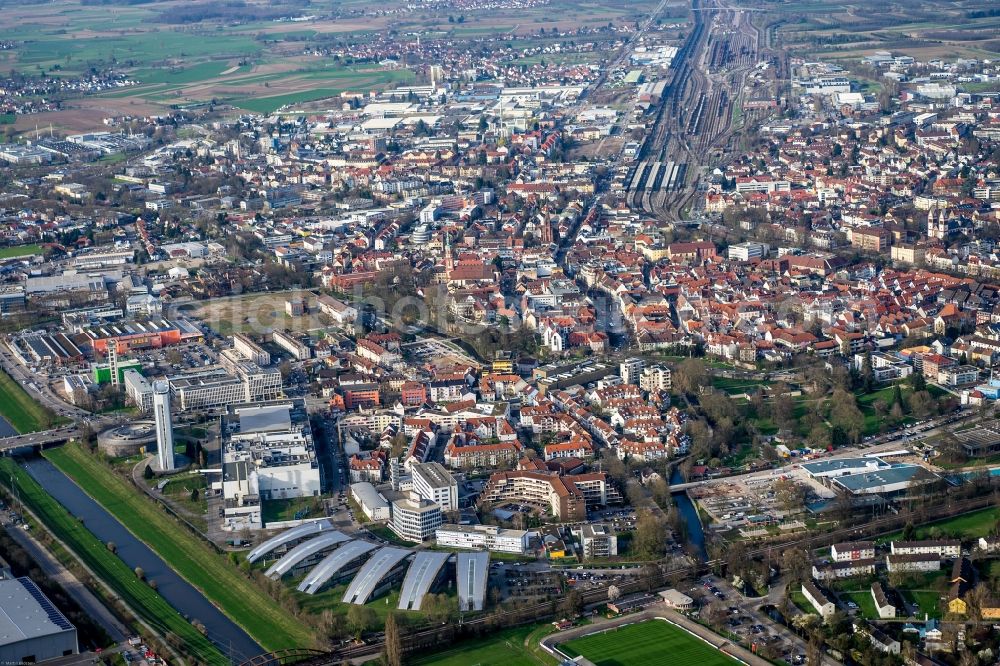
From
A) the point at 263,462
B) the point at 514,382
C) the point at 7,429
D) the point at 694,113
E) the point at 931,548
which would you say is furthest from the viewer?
the point at 694,113

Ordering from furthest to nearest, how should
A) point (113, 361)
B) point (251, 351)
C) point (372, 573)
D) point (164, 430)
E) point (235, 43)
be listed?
1. point (235, 43)
2. point (251, 351)
3. point (113, 361)
4. point (164, 430)
5. point (372, 573)

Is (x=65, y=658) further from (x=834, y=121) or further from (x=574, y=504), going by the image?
(x=834, y=121)

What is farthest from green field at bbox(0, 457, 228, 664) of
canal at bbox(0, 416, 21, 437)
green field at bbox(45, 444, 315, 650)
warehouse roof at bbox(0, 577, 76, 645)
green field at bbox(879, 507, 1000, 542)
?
green field at bbox(879, 507, 1000, 542)

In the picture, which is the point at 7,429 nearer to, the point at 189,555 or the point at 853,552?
the point at 189,555

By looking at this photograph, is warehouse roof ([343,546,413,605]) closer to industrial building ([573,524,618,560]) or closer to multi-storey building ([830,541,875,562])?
industrial building ([573,524,618,560])

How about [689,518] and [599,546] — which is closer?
[599,546]

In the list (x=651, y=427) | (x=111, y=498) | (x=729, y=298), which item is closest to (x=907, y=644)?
(x=651, y=427)

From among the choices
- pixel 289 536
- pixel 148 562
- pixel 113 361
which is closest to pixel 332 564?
pixel 289 536
